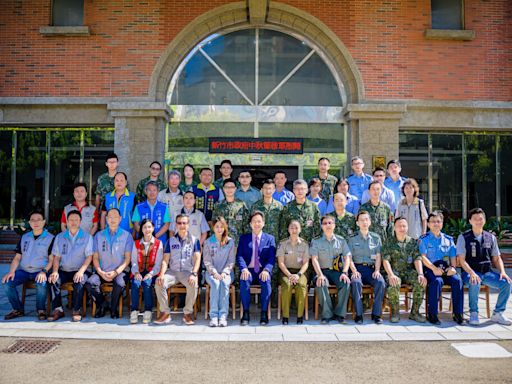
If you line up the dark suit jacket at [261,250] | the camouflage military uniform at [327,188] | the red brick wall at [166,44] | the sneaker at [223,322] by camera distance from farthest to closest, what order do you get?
the red brick wall at [166,44] < the camouflage military uniform at [327,188] < the dark suit jacket at [261,250] < the sneaker at [223,322]

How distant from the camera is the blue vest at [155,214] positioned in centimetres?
701

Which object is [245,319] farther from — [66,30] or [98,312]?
[66,30]

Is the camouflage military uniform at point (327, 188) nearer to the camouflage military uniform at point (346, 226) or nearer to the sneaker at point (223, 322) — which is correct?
the camouflage military uniform at point (346, 226)

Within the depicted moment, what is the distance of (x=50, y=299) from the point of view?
6.40m

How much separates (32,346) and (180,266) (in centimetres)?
208

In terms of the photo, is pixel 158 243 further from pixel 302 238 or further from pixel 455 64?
pixel 455 64

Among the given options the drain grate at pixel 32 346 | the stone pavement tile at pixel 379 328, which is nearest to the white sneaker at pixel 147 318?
the drain grate at pixel 32 346

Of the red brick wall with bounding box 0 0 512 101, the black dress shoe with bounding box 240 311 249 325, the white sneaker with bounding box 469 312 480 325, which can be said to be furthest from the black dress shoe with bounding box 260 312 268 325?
the red brick wall with bounding box 0 0 512 101

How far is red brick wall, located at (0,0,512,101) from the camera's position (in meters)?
10.8

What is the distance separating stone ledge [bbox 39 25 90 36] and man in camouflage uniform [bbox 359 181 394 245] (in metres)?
7.76

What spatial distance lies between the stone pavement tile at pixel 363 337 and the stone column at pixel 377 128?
572 centimetres

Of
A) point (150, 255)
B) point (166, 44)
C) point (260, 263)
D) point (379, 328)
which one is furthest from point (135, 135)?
point (379, 328)

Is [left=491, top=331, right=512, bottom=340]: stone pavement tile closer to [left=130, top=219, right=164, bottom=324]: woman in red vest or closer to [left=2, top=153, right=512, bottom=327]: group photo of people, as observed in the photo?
[left=2, top=153, right=512, bottom=327]: group photo of people

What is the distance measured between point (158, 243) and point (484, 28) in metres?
9.58
